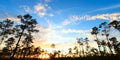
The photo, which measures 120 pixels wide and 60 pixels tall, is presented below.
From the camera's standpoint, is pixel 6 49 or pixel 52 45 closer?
pixel 6 49

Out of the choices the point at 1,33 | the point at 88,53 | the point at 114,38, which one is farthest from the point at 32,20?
the point at 88,53

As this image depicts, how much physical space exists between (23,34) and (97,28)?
37.0 meters

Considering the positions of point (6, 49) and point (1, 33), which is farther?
point (6, 49)

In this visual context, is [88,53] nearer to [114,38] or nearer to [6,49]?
[114,38]

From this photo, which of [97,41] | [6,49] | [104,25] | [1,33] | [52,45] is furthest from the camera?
[52,45]

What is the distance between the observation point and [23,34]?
3566cm

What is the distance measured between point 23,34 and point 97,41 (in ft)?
140

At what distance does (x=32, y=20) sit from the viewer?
36.3 m

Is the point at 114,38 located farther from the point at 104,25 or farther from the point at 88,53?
the point at 88,53

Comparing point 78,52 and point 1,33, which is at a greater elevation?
point 1,33

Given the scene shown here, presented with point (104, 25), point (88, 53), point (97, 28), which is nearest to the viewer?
point (104, 25)

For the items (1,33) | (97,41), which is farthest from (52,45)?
(1,33)

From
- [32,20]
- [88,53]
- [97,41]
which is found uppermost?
[32,20]

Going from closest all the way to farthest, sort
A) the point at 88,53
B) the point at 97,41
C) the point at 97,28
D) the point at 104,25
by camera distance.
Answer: the point at 104,25 < the point at 97,28 < the point at 97,41 < the point at 88,53
